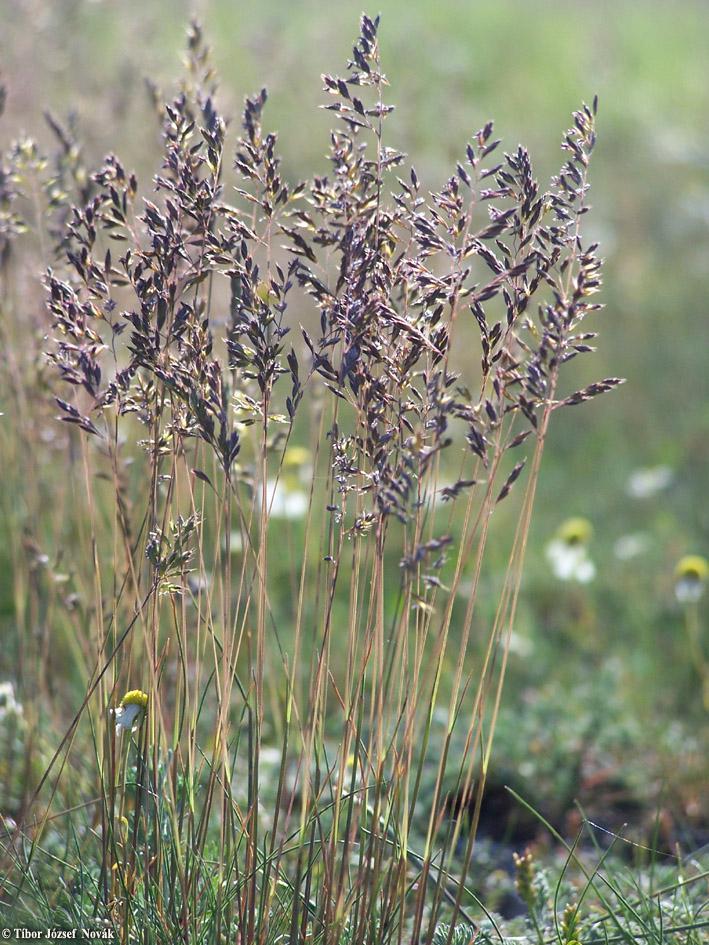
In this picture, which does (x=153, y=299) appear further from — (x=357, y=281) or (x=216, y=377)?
(x=357, y=281)

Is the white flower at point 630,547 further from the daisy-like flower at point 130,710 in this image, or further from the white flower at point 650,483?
the daisy-like flower at point 130,710

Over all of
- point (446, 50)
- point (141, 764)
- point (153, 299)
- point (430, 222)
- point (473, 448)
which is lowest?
point (141, 764)

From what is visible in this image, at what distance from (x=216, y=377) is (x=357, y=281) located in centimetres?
23

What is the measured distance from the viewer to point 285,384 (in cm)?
386

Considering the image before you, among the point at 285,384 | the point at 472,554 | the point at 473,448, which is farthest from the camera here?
the point at 472,554

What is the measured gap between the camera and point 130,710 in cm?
160

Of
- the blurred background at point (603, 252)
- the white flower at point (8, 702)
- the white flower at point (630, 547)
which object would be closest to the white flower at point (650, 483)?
the blurred background at point (603, 252)

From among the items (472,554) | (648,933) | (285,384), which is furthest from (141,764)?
(472,554)

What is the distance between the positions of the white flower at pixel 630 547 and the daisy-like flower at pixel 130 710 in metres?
2.79

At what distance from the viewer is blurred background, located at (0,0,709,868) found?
2.81 m
